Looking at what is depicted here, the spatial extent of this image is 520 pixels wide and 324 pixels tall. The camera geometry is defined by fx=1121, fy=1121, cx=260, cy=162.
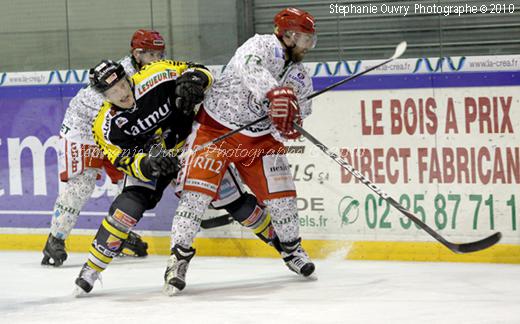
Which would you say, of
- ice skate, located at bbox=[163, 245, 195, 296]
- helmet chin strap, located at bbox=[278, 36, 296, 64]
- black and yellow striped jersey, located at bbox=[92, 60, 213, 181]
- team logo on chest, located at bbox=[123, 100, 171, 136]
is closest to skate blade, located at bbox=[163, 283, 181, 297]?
ice skate, located at bbox=[163, 245, 195, 296]

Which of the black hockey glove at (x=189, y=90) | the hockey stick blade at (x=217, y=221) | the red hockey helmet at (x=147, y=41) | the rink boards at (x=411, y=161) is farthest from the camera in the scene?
the hockey stick blade at (x=217, y=221)

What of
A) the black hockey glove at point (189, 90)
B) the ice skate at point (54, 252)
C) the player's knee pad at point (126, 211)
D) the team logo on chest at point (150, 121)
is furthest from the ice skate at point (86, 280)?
the ice skate at point (54, 252)

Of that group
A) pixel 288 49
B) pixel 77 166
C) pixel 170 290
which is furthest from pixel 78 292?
pixel 288 49

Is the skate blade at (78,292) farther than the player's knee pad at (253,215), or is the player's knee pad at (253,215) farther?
the player's knee pad at (253,215)

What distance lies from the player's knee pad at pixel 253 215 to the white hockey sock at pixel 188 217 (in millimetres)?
287

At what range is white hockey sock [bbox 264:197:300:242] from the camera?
5.05m

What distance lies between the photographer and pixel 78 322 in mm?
4430

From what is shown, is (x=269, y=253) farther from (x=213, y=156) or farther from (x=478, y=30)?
(x=478, y=30)

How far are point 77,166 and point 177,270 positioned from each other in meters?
1.31

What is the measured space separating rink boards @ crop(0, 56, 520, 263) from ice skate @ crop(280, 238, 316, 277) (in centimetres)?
65

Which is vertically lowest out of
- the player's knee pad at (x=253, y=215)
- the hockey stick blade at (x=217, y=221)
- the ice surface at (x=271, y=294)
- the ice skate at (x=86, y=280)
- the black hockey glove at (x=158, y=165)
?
the ice surface at (x=271, y=294)

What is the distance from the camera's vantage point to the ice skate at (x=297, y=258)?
5148mm

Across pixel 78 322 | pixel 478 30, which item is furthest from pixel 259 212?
pixel 478 30

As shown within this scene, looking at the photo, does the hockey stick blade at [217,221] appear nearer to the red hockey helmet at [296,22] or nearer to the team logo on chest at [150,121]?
the team logo on chest at [150,121]
